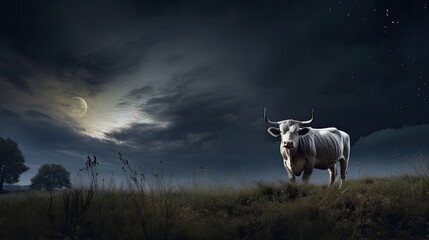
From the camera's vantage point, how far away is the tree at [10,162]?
39.7m

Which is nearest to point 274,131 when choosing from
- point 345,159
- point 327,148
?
point 327,148


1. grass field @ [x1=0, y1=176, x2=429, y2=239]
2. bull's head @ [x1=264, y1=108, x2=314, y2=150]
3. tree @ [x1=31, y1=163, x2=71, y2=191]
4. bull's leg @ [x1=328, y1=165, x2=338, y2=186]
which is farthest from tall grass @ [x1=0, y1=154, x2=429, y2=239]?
tree @ [x1=31, y1=163, x2=71, y2=191]

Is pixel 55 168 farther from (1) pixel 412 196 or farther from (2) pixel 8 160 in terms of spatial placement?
(1) pixel 412 196

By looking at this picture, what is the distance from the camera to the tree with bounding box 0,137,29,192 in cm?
3972

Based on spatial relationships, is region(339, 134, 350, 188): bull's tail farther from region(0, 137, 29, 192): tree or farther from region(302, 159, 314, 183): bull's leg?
region(0, 137, 29, 192): tree

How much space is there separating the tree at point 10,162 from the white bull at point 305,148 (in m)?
37.2

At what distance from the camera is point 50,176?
130 feet

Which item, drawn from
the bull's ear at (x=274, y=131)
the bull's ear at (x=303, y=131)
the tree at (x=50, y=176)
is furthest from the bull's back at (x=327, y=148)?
the tree at (x=50, y=176)

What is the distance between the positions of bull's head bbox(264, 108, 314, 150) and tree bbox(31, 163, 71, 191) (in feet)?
111

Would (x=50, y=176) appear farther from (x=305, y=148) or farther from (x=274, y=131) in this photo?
(x=305, y=148)

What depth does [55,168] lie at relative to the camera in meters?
41.6

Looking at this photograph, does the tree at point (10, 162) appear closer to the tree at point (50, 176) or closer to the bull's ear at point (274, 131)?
the tree at point (50, 176)

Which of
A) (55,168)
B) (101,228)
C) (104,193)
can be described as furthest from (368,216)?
(55,168)

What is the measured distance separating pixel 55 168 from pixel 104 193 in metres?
35.3
